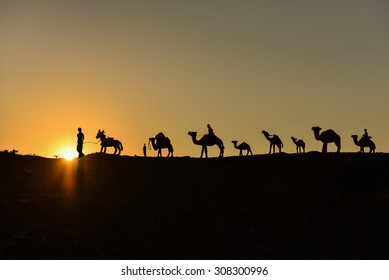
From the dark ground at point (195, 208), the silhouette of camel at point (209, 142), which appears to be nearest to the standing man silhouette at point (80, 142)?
the dark ground at point (195, 208)

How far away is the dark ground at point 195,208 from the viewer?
2717 centimetres

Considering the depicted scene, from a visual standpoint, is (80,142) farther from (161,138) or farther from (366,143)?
(366,143)

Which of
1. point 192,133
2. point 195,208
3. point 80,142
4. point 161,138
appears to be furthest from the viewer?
point 192,133

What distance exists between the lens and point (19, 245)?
26828 mm

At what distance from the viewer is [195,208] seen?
105ft

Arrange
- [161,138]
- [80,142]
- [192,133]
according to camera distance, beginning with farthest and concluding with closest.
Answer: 1. [192,133]
2. [161,138]
3. [80,142]

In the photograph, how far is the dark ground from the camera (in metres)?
27.2

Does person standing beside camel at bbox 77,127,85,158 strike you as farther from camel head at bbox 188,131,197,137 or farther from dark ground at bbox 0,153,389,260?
camel head at bbox 188,131,197,137

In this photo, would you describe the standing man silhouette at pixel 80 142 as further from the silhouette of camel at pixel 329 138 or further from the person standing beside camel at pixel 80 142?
the silhouette of camel at pixel 329 138

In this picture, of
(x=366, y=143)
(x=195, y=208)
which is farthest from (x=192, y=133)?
(x=195, y=208)

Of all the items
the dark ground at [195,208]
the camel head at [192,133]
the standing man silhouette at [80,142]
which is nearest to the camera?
the dark ground at [195,208]

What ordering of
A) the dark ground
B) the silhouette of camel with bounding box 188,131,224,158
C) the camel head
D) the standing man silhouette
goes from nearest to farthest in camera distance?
the dark ground < the standing man silhouette < the silhouette of camel with bounding box 188,131,224,158 < the camel head

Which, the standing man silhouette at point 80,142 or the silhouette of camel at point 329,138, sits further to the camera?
the silhouette of camel at point 329,138

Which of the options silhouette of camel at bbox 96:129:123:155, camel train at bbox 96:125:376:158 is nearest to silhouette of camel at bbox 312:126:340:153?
camel train at bbox 96:125:376:158
